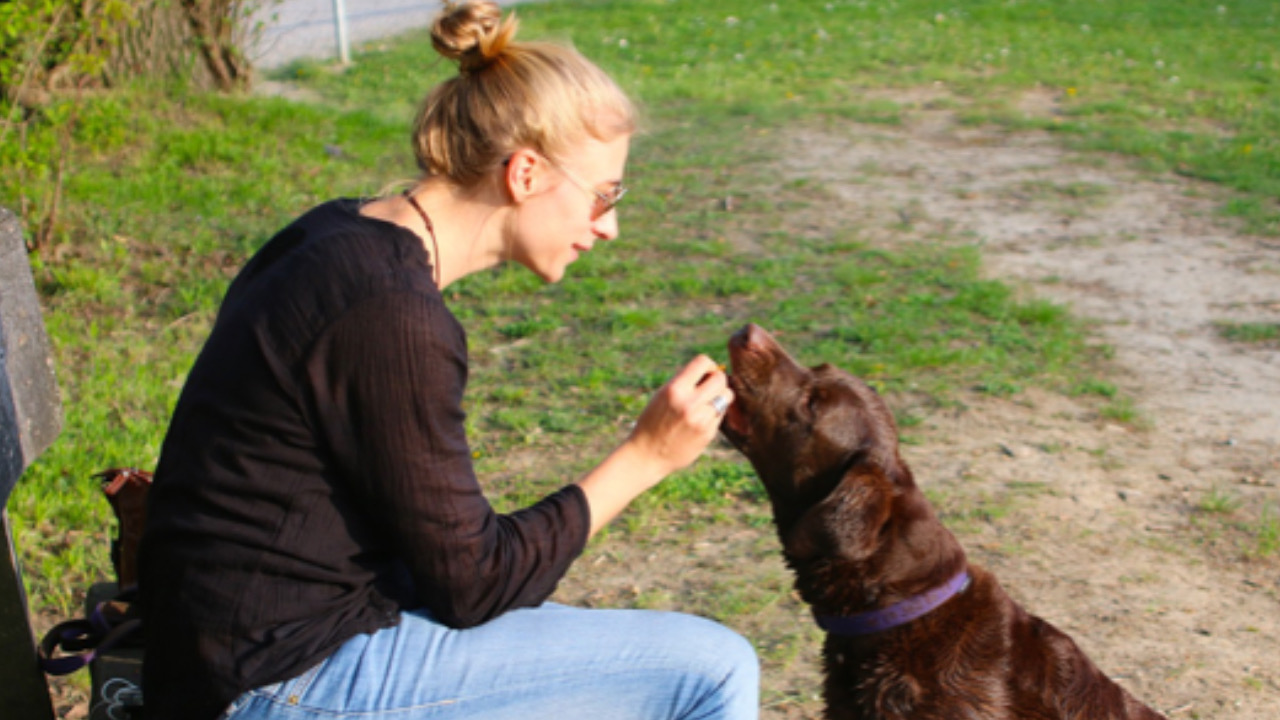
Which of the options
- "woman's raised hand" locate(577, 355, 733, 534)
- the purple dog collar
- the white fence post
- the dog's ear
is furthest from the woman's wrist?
the white fence post

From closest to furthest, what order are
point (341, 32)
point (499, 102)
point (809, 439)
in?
point (499, 102) → point (809, 439) → point (341, 32)

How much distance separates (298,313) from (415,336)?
214mm

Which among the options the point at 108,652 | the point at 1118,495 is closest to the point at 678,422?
the point at 108,652

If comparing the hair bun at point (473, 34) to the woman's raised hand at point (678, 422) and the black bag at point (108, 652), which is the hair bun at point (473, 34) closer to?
the woman's raised hand at point (678, 422)

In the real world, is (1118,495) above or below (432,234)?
below

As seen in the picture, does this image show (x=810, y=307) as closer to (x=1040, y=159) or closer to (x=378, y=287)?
(x=1040, y=159)

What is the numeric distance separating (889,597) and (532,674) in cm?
100

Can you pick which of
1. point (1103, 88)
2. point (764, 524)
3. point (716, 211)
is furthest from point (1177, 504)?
point (1103, 88)

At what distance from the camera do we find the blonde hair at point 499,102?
2523mm

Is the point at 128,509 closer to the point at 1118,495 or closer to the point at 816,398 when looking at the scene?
the point at 816,398

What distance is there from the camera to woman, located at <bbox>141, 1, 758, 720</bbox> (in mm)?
2232

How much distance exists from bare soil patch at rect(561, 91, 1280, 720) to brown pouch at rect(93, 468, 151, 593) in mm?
1695

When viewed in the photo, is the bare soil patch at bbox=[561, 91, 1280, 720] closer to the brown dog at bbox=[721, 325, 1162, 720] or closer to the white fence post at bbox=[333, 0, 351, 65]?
the brown dog at bbox=[721, 325, 1162, 720]

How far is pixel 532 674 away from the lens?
7.80ft
